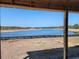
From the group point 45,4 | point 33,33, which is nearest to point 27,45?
point 33,33

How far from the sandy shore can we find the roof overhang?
53 cm

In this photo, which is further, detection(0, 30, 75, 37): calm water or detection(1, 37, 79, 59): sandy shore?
detection(1, 37, 79, 59): sandy shore

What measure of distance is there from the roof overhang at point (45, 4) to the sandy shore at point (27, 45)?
0.53 meters

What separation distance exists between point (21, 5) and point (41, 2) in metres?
0.30

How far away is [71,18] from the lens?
2.33m

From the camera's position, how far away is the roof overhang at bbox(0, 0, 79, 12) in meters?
1.65

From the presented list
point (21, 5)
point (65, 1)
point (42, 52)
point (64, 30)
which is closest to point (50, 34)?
point (64, 30)

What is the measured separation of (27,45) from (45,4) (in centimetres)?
78

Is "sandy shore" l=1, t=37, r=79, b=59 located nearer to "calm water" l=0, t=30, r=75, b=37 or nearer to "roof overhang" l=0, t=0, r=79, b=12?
"calm water" l=0, t=30, r=75, b=37

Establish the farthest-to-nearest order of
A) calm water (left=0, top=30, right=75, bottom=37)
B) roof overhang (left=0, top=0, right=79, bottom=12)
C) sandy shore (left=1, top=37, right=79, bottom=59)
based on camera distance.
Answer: sandy shore (left=1, top=37, right=79, bottom=59) < calm water (left=0, top=30, right=75, bottom=37) < roof overhang (left=0, top=0, right=79, bottom=12)

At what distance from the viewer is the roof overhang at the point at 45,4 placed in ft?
5.40

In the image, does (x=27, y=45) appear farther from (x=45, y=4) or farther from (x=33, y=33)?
(x=45, y=4)

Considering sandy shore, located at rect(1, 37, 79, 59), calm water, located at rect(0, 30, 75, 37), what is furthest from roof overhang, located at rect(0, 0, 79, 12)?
sandy shore, located at rect(1, 37, 79, 59)

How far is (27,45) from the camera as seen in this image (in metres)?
2.29
